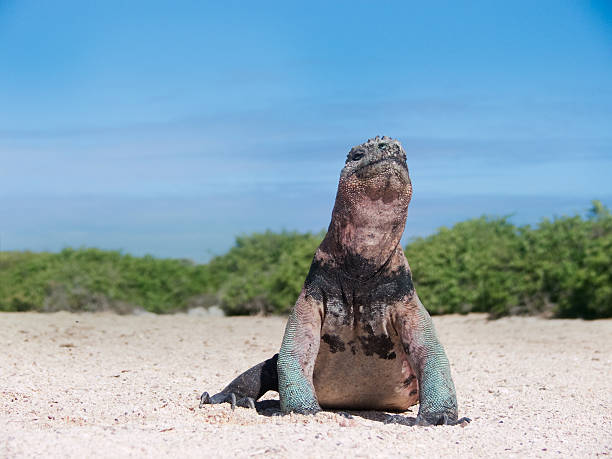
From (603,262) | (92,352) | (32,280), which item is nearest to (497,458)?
(92,352)

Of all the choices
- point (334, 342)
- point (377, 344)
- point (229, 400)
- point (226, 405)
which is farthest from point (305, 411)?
point (229, 400)

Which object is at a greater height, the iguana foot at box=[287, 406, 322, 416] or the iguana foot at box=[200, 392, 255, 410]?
the iguana foot at box=[287, 406, 322, 416]

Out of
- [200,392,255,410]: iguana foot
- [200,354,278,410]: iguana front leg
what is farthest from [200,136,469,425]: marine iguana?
[200,392,255,410]: iguana foot

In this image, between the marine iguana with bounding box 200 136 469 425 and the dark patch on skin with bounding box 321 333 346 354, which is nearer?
the marine iguana with bounding box 200 136 469 425

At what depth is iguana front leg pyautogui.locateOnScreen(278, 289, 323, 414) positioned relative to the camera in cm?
621

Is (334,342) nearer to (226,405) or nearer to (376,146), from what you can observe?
(226,405)

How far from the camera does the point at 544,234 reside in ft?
71.9

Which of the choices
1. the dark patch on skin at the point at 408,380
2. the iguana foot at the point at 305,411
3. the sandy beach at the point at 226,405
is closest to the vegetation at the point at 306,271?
the sandy beach at the point at 226,405

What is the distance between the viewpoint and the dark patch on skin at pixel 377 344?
21.5 feet

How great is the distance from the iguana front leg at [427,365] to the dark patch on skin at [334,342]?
1.89 ft

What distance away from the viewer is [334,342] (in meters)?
6.61

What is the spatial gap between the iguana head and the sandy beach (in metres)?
1.53

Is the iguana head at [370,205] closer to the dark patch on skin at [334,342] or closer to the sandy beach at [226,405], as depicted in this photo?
the dark patch on skin at [334,342]

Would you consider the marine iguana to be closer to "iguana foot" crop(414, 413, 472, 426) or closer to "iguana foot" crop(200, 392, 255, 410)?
"iguana foot" crop(414, 413, 472, 426)
